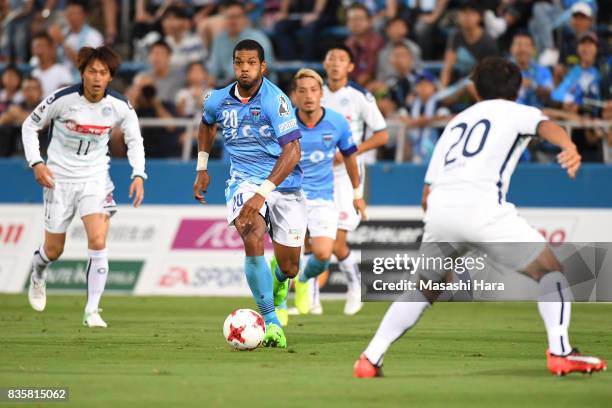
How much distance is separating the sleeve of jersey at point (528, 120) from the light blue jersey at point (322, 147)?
650cm

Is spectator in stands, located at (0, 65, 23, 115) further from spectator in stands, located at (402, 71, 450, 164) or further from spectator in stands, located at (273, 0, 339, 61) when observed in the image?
spectator in stands, located at (402, 71, 450, 164)

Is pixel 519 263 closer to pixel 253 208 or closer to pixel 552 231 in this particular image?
pixel 253 208

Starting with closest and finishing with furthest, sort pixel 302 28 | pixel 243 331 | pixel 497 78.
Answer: pixel 497 78, pixel 243 331, pixel 302 28

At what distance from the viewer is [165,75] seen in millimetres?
21828

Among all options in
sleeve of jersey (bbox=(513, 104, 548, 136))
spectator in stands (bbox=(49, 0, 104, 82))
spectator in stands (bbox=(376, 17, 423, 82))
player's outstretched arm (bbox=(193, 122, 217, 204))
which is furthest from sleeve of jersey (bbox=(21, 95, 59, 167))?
spectator in stands (bbox=(49, 0, 104, 82))

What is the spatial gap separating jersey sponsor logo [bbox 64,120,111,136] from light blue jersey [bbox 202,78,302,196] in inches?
99.8

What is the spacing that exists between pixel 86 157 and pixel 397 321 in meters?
6.43

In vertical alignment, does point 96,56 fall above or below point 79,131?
above

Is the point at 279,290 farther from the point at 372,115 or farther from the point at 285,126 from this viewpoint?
the point at 372,115

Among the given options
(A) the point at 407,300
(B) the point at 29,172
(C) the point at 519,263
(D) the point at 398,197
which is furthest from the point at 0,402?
(B) the point at 29,172

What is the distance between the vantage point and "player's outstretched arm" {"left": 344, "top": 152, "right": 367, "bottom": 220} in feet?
49.3

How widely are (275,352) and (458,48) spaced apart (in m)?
10.7

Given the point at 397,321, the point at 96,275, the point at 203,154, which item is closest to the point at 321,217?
the point at 96,275

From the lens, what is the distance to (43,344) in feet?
36.9
